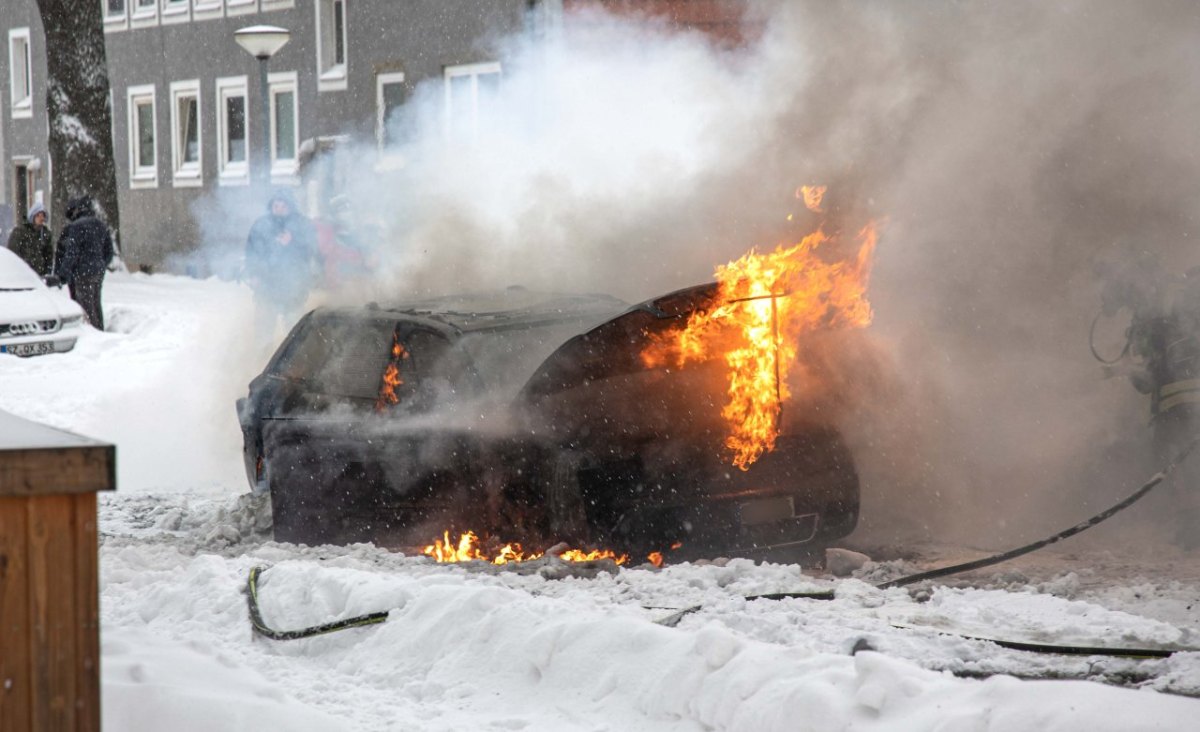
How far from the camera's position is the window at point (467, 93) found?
927 inches

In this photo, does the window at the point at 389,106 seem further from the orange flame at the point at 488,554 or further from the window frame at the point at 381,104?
the orange flame at the point at 488,554

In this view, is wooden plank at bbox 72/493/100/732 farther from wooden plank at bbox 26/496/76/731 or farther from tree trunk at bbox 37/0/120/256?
tree trunk at bbox 37/0/120/256

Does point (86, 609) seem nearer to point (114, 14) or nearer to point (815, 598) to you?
point (815, 598)

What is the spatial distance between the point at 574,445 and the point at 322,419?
1.68 meters

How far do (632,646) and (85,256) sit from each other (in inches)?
658

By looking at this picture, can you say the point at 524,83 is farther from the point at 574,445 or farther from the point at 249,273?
the point at 574,445

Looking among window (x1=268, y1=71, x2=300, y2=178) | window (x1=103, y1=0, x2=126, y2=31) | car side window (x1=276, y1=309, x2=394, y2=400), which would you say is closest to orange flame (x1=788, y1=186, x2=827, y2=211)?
car side window (x1=276, y1=309, x2=394, y2=400)

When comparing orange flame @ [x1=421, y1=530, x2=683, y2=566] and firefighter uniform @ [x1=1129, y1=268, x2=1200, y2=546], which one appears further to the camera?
firefighter uniform @ [x1=1129, y1=268, x2=1200, y2=546]

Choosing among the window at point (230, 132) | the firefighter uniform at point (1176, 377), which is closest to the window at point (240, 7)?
the window at point (230, 132)

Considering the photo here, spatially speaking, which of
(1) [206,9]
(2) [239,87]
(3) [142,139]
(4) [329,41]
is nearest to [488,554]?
(4) [329,41]

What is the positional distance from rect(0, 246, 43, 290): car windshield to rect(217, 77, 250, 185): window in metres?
14.0

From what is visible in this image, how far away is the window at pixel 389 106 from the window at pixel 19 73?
617 inches

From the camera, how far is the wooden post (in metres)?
3.28

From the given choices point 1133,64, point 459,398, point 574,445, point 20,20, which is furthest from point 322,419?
point 20,20
